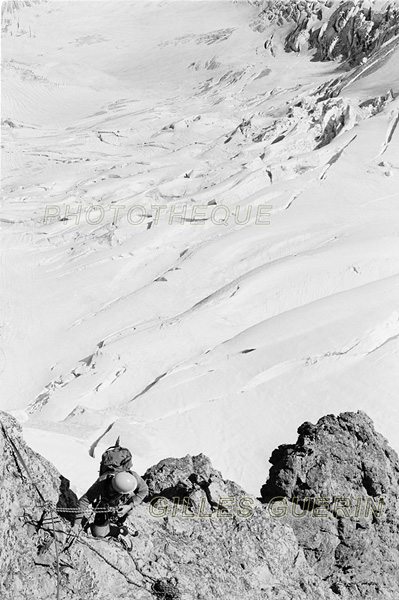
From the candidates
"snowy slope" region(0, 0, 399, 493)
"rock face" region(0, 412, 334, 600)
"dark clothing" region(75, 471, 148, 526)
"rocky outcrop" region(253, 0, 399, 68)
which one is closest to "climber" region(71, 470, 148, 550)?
"dark clothing" region(75, 471, 148, 526)

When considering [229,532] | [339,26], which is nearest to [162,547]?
[229,532]

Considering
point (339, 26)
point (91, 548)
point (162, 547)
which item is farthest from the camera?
point (339, 26)

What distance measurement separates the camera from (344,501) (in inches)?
368

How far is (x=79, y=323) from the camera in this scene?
2461cm

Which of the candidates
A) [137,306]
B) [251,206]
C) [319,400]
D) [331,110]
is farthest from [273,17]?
[319,400]

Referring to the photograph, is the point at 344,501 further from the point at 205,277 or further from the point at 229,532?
the point at 205,277

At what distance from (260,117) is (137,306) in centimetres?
2640

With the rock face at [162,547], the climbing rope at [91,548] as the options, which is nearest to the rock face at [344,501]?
the rock face at [162,547]

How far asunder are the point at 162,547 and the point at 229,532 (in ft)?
3.78

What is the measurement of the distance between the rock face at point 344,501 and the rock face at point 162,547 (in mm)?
982

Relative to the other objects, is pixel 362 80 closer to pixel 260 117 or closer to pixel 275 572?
pixel 260 117

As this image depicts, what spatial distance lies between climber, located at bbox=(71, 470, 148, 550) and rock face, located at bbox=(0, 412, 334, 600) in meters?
0.11

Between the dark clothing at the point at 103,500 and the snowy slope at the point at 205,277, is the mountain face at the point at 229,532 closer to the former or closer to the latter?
the dark clothing at the point at 103,500

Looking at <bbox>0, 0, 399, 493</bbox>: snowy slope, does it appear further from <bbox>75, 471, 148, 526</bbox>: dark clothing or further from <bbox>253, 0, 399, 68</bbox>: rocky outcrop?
<bbox>253, 0, 399, 68</bbox>: rocky outcrop
